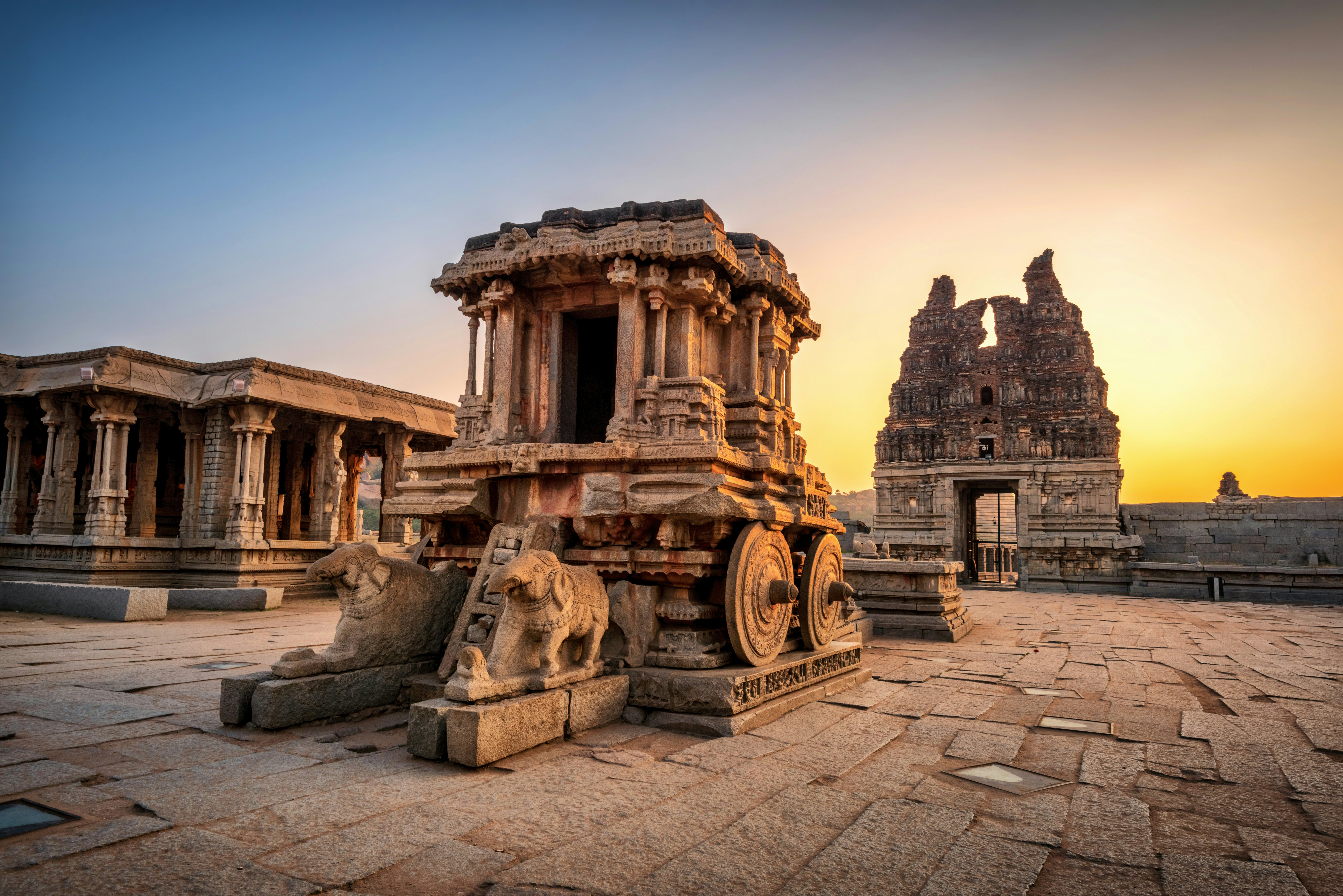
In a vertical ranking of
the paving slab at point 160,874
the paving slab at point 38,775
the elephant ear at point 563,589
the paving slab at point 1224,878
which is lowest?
the paving slab at point 1224,878

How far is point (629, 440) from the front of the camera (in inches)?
222

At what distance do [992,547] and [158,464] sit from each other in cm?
3125

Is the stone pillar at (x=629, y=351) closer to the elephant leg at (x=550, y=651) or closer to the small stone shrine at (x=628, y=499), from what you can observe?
the small stone shrine at (x=628, y=499)

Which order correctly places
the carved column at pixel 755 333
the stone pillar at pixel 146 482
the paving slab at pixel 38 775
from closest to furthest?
the paving slab at pixel 38 775 < the carved column at pixel 755 333 < the stone pillar at pixel 146 482

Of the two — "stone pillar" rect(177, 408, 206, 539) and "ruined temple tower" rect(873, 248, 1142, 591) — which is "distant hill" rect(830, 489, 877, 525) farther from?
"stone pillar" rect(177, 408, 206, 539)

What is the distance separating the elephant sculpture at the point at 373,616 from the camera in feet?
15.6

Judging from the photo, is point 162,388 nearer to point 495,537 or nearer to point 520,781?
A: point 495,537

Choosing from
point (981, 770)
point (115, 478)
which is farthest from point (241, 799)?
point (115, 478)

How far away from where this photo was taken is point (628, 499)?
208 inches

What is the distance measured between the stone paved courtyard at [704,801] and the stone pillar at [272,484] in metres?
12.0

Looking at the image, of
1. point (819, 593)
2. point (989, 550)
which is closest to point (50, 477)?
point (819, 593)

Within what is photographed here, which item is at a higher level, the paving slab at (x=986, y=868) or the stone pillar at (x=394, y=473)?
the stone pillar at (x=394, y=473)

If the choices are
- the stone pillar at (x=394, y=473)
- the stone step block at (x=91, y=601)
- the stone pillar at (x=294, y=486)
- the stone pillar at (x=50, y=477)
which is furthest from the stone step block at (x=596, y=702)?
the stone pillar at (x=294, y=486)

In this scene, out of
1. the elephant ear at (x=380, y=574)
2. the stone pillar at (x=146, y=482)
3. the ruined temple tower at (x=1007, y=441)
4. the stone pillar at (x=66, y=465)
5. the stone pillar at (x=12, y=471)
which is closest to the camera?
the elephant ear at (x=380, y=574)
